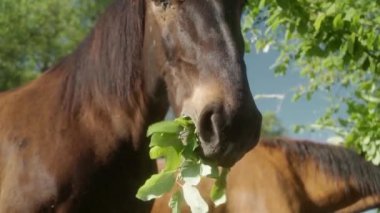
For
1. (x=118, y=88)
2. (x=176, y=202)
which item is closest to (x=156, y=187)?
(x=176, y=202)

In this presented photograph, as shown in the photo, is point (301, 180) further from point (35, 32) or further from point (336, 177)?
point (35, 32)

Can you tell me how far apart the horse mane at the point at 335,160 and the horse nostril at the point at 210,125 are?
385cm

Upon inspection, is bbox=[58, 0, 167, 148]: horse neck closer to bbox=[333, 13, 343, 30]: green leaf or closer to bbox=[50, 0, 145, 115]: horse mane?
bbox=[50, 0, 145, 115]: horse mane

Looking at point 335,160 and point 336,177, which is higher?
point 335,160

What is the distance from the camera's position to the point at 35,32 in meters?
22.2

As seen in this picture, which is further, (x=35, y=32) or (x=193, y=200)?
(x=35, y=32)

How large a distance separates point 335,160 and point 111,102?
142 inches

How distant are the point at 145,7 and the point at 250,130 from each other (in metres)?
0.80

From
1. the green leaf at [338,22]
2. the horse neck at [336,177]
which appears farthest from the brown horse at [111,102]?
the horse neck at [336,177]

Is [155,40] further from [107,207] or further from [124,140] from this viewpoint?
[107,207]

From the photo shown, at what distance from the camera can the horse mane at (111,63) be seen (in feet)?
8.87

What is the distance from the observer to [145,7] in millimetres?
2664

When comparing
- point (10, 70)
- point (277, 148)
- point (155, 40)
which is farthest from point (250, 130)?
point (10, 70)

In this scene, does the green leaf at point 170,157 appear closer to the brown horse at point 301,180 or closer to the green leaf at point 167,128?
the green leaf at point 167,128
